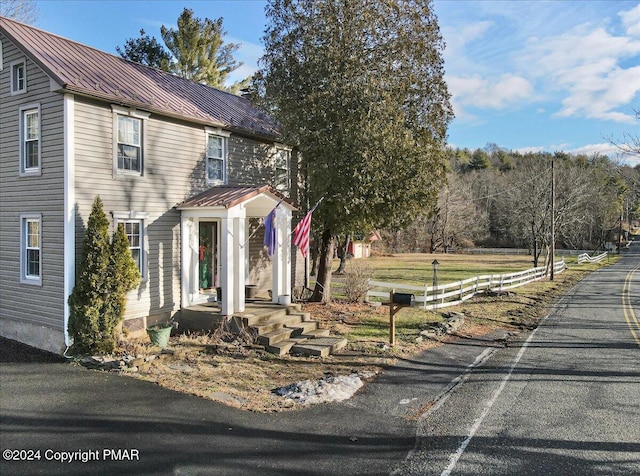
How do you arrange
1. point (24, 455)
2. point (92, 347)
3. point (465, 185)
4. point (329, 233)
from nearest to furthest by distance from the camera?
point (24, 455) → point (92, 347) → point (329, 233) → point (465, 185)

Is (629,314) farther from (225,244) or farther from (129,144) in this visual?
(129,144)

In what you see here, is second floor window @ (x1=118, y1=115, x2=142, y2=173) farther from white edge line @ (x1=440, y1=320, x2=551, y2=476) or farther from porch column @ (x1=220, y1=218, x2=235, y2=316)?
white edge line @ (x1=440, y1=320, x2=551, y2=476)

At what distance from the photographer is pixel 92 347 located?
9.42m

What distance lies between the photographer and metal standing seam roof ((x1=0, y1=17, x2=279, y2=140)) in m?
9.94

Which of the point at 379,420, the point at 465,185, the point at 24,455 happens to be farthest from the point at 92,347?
the point at 465,185

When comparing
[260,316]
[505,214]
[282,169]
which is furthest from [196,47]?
[505,214]

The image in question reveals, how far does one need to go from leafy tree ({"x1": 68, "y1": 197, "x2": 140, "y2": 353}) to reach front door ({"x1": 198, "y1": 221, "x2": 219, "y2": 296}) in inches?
134

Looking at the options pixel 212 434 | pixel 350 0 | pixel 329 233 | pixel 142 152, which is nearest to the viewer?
pixel 212 434

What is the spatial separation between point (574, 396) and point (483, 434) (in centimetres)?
273

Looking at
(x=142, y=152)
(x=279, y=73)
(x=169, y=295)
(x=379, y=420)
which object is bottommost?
(x=379, y=420)

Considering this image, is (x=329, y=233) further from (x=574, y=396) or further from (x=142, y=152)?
(x=574, y=396)

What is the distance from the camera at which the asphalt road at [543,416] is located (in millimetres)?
5441

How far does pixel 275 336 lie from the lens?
35.0 ft

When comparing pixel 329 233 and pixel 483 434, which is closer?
pixel 483 434
